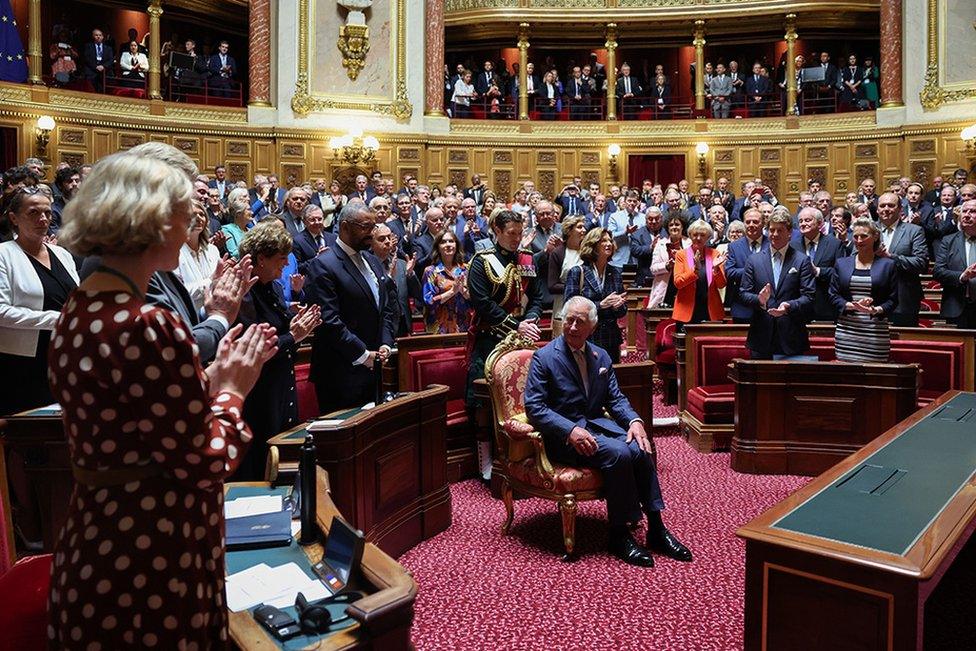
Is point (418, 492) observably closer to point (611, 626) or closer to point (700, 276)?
point (611, 626)

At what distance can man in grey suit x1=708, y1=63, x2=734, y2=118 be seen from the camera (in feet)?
50.3

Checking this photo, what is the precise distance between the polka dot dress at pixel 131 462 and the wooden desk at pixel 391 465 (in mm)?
1343

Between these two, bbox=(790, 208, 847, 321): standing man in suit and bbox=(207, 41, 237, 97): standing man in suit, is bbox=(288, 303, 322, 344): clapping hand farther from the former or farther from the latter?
bbox=(207, 41, 237, 97): standing man in suit

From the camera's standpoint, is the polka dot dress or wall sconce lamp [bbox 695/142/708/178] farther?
wall sconce lamp [bbox 695/142/708/178]

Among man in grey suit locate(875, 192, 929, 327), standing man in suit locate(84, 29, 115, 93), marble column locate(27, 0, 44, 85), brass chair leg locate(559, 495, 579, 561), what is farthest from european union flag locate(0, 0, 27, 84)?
man in grey suit locate(875, 192, 929, 327)

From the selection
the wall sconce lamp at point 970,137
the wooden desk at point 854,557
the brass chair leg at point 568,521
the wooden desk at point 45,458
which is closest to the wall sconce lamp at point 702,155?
the wall sconce lamp at point 970,137

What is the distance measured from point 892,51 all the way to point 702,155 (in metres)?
3.55

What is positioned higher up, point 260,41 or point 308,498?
point 260,41

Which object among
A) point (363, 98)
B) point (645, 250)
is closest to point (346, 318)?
point (645, 250)

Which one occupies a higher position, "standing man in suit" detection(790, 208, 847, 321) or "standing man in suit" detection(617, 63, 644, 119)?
"standing man in suit" detection(617, 63, 644, 119)

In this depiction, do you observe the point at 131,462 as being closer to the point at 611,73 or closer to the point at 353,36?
the point at 353,36

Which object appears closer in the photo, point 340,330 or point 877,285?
point 340,330

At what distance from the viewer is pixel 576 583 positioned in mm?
3414

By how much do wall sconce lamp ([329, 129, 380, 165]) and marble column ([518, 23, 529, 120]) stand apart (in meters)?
3.28
